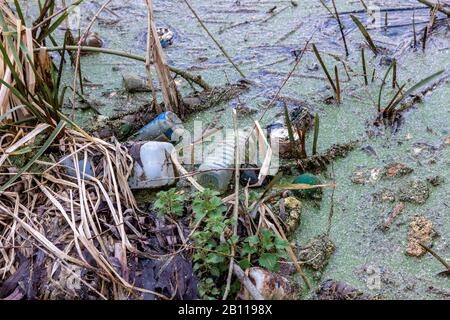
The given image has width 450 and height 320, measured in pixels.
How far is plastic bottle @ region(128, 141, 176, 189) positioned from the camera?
1648 millimetres

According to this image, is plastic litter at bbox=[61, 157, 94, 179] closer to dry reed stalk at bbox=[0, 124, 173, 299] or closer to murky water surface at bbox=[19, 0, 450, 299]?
dry reed stalk at bbox=[0, 124, 173, 299]

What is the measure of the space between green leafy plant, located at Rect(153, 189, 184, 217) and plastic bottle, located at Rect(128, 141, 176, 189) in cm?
13

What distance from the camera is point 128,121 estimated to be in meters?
1.95

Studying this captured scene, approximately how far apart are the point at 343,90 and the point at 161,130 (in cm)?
66

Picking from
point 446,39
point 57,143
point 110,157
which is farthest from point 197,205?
point 446,39

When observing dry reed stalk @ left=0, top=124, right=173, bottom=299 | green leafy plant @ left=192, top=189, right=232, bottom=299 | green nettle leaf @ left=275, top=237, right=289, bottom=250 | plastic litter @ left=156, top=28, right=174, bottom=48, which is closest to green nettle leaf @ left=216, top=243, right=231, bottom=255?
green leafy plant @ left=192, top=189, right=232, bottom=299

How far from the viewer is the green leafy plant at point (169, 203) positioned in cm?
147

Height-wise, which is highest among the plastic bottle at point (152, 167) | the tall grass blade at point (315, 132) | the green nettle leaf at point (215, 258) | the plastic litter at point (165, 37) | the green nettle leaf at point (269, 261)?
the plastic litter at point (165, 37)

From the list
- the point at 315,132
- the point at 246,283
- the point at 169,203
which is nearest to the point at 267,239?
the point at 246,283

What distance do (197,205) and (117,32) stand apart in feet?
4.54

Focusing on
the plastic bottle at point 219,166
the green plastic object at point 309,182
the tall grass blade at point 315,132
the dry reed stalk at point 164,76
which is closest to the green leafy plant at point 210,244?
the plastic bottle at point 219,166

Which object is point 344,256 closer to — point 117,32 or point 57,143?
point 57,143

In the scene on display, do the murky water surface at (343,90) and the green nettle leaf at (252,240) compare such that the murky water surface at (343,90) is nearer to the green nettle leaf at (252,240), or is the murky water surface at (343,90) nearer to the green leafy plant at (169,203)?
the green nettle leaf at (252,240)

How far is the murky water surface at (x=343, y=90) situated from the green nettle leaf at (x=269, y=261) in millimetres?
134
